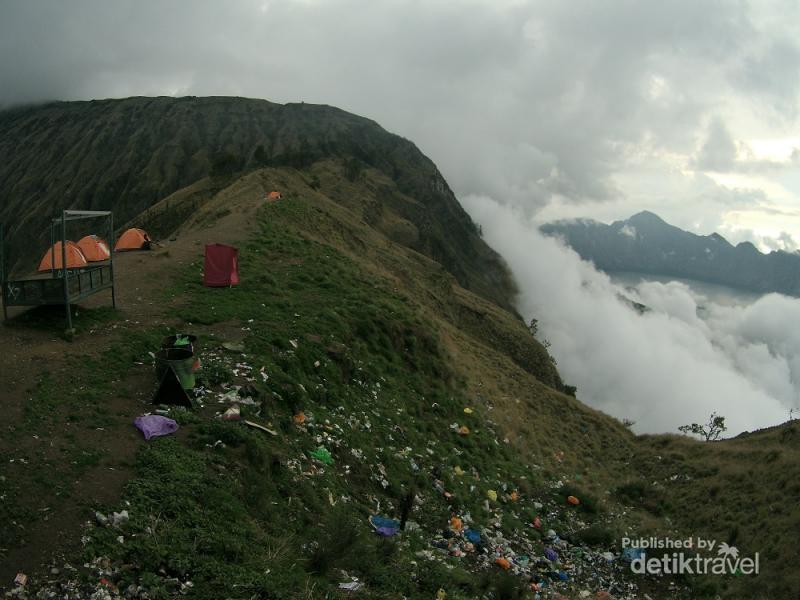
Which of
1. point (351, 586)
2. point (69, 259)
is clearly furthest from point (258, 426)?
point (69, 259)

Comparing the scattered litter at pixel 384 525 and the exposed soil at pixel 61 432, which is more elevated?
the exposed soil at pixel 61 432

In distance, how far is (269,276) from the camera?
19.9 meters

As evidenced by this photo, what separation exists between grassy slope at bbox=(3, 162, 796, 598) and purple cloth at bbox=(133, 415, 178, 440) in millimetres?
273

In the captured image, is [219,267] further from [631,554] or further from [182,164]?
[182,164]

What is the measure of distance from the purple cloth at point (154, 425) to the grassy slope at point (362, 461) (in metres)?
0.27

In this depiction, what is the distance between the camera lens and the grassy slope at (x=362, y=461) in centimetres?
682

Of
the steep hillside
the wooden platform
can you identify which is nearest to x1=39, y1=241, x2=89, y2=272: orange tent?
the wooden platform

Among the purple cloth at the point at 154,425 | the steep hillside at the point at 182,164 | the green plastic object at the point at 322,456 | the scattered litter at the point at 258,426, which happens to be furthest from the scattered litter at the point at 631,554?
the steep hillside at the point at 182,164

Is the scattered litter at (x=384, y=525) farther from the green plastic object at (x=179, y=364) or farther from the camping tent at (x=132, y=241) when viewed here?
the camping tent at (x=132, y=241)

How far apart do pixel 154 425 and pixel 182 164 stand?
168 metres

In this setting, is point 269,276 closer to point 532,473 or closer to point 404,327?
point 404,327

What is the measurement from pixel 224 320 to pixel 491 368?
16250 mm

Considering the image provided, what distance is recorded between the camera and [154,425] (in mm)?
A: 8609

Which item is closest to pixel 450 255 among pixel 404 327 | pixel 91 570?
pixel 404 327
